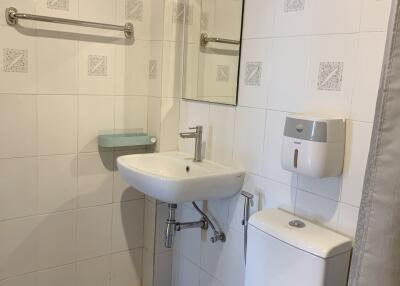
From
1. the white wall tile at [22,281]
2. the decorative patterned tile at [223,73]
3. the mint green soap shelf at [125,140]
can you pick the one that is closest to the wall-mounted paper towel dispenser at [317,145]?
the decorative patterned tile at [223,73]

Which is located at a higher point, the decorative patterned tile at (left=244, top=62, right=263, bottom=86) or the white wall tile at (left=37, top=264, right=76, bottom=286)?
the decorative patterned tile at (left=244, top=62, right=263, bottom=86)

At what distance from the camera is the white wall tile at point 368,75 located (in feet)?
4.05

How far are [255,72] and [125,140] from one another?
0.77 meters

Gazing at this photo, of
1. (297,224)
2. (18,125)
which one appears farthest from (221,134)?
(18,125)

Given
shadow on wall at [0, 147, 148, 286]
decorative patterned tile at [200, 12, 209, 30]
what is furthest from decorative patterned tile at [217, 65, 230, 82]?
shadow on wall at [0, 147, 148, 286]

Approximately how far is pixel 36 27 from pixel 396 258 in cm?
170

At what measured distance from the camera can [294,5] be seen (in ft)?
4.90

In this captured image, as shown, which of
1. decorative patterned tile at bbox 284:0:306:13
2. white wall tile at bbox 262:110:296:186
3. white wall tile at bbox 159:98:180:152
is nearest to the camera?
decorative patterned tile at bbox 284:0:306:13

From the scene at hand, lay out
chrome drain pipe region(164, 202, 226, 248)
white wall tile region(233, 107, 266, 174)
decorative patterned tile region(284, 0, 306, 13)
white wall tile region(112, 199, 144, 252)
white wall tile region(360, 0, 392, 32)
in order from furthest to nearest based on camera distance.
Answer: white wall tile region(112, 199, 144, 252) < chrome drain pipe region(164, 202, 226, 248) < white wall tile region(233, 107, 266, 174) < decorative patterned tile region(284, 0, 306, 13) < white wall tile region(360, 0, 392, 32)

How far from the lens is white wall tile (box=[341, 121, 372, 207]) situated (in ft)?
4.24

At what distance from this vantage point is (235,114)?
5.89 ft

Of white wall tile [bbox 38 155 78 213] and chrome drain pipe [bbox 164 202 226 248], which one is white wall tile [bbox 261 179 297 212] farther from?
white wall tile [bbox 38 155 78 213]

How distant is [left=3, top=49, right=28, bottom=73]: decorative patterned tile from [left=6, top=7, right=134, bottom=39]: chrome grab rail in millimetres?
121

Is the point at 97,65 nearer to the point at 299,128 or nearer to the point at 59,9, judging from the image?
the point at 59,9
